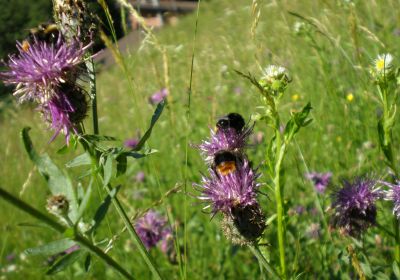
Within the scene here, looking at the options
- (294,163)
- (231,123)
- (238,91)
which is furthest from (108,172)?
(238,91)

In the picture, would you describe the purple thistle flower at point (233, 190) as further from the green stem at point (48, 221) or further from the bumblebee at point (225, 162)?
the green stem at point (48, 221)

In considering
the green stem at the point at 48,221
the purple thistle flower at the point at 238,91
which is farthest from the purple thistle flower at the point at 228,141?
the purple thistle flower at the point at 238,91

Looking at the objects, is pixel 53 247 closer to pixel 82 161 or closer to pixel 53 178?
pixel 53 178

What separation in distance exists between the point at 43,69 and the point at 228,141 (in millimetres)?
558

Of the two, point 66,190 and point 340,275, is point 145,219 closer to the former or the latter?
point 340,275

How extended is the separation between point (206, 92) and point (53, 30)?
321 centimetres

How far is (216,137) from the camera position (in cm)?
138

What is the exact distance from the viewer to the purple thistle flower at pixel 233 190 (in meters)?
1.29

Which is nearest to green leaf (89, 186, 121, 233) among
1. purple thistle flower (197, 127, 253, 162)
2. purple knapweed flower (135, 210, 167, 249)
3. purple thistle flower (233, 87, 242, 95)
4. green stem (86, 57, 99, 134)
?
green stem (86, 57, 99, 134)

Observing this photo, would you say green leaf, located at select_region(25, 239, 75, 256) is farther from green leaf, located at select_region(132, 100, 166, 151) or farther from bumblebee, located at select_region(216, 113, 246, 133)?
bumblebee, located at select_region(216, 113, 246, 133)

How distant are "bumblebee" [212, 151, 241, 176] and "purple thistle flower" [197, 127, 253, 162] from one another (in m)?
0.06

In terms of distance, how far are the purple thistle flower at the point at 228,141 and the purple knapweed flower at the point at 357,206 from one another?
426 millimetres

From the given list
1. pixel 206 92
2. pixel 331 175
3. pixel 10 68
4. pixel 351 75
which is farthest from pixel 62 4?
pixel 206 92

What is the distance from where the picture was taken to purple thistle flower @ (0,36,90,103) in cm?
129
